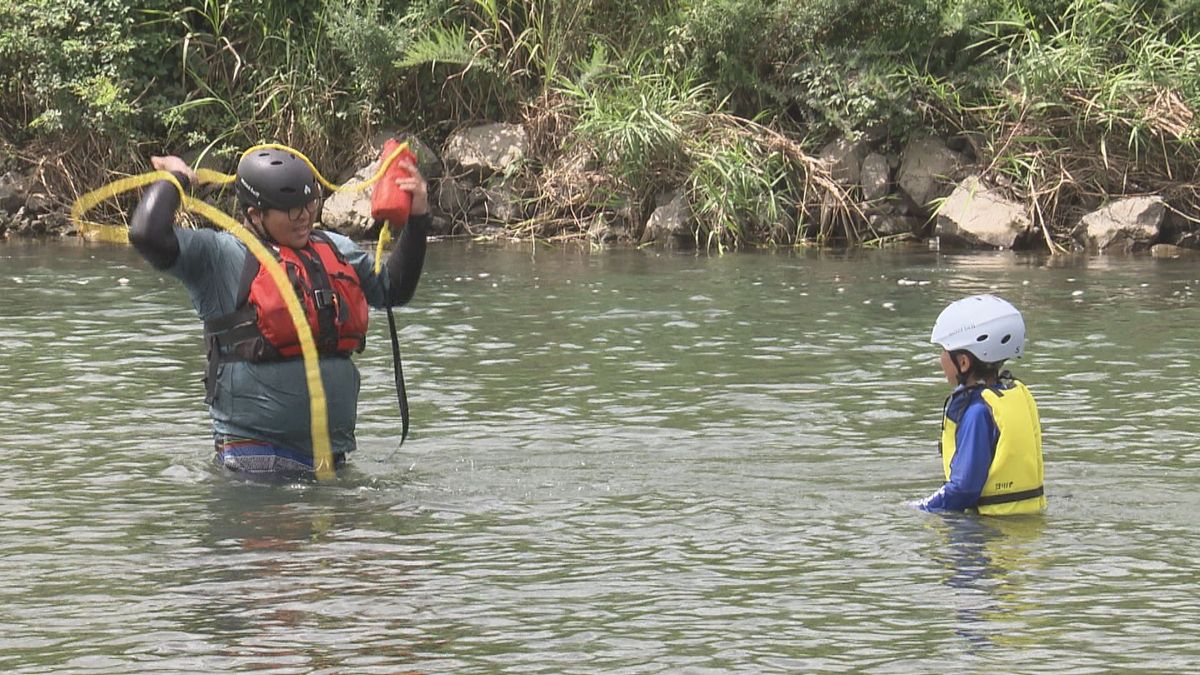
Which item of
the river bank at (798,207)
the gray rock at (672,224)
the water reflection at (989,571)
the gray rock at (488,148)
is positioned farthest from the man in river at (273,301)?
the gray rock at (488,148)

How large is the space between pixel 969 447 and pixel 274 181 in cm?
272

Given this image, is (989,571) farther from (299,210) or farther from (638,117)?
(638,117)

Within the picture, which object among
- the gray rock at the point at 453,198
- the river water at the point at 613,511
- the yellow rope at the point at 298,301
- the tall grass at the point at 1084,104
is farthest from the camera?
the gray rock at the point at 453,198

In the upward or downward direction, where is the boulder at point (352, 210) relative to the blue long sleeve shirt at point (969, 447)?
upward

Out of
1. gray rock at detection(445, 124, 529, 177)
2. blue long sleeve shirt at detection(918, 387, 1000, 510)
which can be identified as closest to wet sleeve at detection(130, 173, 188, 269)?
blue long sleeve shirt at detection(918, 387, 1000, 510)

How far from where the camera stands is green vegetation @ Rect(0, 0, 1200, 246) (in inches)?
725

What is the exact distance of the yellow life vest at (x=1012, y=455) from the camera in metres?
7.17

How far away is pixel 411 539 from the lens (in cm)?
722

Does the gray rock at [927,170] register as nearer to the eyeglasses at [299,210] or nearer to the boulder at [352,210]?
the boulder at [352,210]

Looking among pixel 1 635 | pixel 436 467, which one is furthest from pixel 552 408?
pixel 1 635

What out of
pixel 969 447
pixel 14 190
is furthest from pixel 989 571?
pixel 14 190

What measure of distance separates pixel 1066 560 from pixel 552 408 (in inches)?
148

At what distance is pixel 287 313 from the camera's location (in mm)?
7457

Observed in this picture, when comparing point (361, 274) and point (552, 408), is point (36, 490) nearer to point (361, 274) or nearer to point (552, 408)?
point (361, 274)
